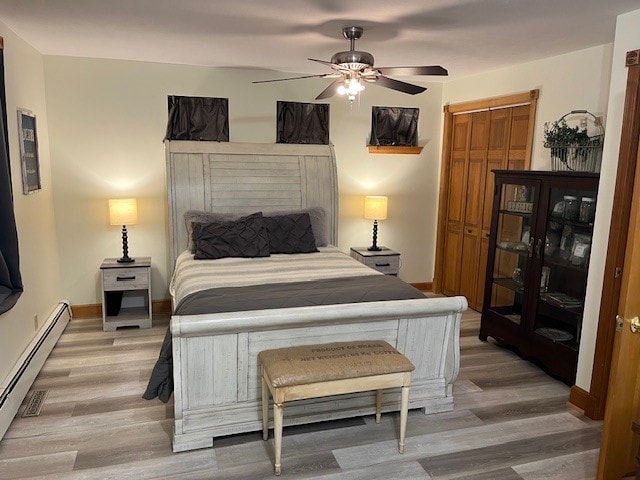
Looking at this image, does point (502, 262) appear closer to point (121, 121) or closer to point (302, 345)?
point (302, 345)

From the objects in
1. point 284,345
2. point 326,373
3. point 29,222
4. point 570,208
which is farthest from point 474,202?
point 29,222

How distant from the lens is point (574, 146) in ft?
11.4

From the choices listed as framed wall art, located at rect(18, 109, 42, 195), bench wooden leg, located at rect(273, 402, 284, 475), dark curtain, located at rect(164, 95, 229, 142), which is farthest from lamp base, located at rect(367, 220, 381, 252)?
framed wall art, located at rect(18, 109, 42, 195)

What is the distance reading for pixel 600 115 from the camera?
349 cm

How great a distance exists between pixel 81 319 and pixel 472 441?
12.1ft

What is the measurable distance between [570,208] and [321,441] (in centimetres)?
237

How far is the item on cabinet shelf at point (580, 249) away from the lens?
11.1ft

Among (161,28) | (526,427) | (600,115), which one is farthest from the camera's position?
(600,115)

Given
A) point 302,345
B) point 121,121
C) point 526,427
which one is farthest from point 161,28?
point 526,427

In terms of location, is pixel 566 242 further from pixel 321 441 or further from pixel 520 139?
pixel 321 441

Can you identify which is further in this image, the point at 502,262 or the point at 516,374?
the point at 502,262

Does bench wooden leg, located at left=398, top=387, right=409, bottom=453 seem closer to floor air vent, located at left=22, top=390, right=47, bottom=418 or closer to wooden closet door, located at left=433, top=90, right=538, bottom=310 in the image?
floor air vent, located at left=22, top=390, right=47, bottom=418

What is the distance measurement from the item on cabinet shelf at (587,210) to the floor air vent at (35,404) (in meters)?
3.77

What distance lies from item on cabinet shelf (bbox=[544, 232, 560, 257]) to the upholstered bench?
172 cm
